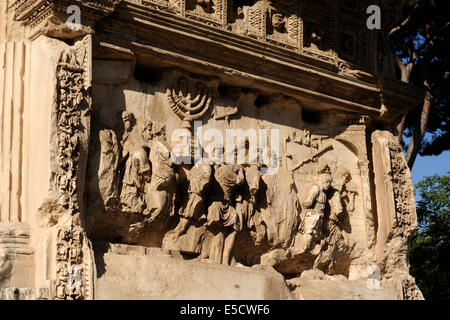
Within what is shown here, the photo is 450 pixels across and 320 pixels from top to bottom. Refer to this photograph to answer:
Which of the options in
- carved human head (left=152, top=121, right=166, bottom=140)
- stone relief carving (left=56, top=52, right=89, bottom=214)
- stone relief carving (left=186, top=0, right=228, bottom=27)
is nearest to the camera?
stone relief carving (left=56, top=52, right=89, bottom=214)

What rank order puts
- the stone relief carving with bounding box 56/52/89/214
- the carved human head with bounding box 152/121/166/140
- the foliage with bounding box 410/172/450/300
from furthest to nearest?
the foliage with bounding box 410/172/450/300 < the carved human head with bounding box 152/121/166/140 < the stone relief carving with bounding box 56/52/89/214

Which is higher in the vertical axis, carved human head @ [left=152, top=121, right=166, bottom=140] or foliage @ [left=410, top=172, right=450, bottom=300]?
carved human head @ [left=152, top=121, right=166, bottom=140]

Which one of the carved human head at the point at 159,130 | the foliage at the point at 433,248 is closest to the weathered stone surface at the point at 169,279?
the carved human head at the point at 159,130

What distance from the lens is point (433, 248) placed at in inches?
692

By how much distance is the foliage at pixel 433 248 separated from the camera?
17.3 metres

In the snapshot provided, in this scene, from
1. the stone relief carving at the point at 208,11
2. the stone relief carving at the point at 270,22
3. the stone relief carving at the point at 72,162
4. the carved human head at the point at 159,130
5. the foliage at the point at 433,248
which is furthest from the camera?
the foliage at the point at 433,248

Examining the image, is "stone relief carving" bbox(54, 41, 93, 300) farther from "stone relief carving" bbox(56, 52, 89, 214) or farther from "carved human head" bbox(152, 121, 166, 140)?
"carved human head" bbox(152, 121, 166, 140)

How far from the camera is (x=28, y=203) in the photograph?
30.5ft

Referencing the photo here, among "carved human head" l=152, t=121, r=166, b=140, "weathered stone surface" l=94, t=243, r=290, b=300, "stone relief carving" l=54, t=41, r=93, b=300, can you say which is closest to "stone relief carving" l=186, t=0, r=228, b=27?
"carved human head" l=152, t=121, r=166, b=140

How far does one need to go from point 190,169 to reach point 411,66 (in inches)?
298

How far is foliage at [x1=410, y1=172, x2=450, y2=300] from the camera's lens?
1733cm

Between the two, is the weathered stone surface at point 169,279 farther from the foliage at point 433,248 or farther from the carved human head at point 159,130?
the foliage at point 433,248

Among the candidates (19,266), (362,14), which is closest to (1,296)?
(19,266)

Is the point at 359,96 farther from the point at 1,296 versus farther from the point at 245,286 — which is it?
the point at 1,296
